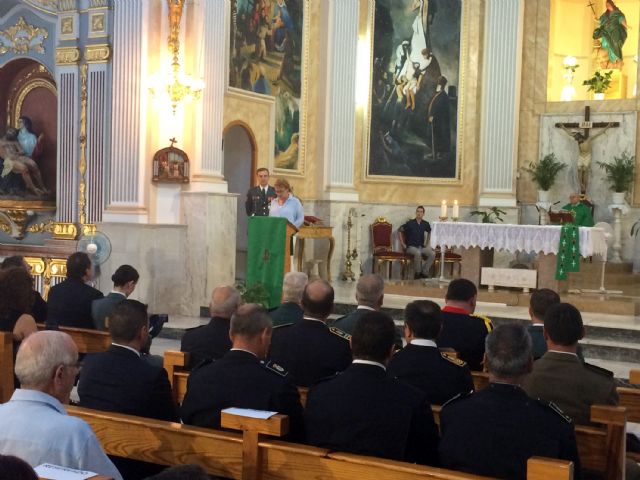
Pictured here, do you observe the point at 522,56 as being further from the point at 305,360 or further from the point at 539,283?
the point at 305,360

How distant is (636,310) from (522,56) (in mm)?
6730

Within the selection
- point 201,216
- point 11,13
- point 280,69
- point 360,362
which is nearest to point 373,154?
point 280,69

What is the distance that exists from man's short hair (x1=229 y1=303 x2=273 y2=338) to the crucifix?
13.0m

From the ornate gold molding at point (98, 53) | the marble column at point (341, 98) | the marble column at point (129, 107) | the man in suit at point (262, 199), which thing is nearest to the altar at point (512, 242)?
the man in suit at point (262, 199)

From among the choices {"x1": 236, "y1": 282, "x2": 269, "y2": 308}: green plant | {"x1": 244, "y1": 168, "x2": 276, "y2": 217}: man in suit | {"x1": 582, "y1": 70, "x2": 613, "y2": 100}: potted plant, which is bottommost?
{"x1": 236, "y1": 282, "x2": 269, "y2": 308}: green plant

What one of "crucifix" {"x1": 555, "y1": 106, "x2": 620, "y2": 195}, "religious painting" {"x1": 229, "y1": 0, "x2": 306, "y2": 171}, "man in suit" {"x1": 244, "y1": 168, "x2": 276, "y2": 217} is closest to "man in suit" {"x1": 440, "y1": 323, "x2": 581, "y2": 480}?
"man in suit" {"x1": 244, "y1": 168, "x2": 276, "y2": 217}

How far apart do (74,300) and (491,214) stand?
34.8 feet

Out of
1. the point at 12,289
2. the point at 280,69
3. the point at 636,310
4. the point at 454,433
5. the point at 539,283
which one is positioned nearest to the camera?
the point at 454,433

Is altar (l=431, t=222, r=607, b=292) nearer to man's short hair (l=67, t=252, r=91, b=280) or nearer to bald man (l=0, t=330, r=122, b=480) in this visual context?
man's short hair (l=67, t=252, r=91, b=280)

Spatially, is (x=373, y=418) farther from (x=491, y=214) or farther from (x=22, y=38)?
(x=491, y=214)

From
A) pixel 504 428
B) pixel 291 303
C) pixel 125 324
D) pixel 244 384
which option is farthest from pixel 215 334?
pixel 504 428

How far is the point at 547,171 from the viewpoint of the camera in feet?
52.4

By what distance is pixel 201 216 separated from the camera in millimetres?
11656

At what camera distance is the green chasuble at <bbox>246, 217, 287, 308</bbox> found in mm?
11219
